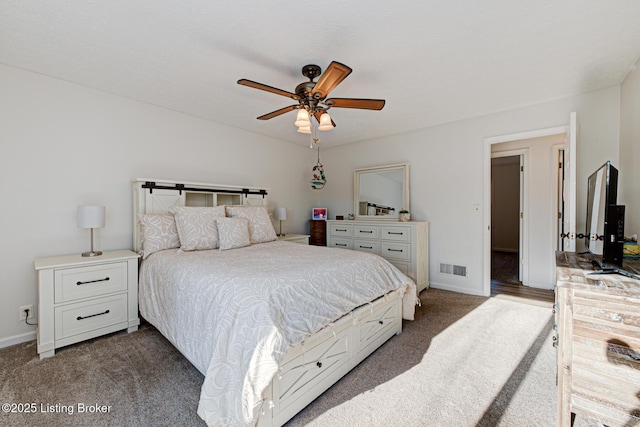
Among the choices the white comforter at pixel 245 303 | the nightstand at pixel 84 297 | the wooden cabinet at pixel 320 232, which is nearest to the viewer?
the white comforter at pixel 245 303

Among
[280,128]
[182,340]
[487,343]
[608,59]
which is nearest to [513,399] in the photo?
[487,343]

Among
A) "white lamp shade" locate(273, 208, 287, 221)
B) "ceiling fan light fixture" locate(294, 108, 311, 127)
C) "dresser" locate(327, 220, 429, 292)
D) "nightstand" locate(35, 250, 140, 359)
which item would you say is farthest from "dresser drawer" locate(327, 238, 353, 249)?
"nightstand" locate(35, 250, 140, 359)

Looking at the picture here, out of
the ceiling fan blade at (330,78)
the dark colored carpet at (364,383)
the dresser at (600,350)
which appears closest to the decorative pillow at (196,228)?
the dark colored carpet at (364,383)

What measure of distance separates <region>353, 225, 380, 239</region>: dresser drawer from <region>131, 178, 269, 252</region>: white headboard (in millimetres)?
1556

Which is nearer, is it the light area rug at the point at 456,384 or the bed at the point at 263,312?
the bed at the point at 263,312

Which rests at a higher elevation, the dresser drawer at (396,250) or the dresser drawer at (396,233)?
the dresser drawer at (396,233)

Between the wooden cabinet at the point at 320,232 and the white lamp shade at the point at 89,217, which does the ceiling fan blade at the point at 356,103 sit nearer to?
the white lamp shade at the point at 89,217

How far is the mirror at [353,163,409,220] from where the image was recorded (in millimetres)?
4238

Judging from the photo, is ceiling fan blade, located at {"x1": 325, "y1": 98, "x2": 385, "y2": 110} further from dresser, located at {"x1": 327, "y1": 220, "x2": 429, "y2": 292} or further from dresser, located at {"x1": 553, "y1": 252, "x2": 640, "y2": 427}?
dresser, located at {"x1": 327, "y1": 220, "x2": 429, "y2": 292}

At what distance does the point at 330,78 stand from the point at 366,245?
2.76 metres

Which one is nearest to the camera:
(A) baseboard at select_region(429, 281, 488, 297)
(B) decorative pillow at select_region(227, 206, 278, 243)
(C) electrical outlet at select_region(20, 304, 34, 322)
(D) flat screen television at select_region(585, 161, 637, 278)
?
(D) flat screen television at select_region(585, 161, 637, 278)

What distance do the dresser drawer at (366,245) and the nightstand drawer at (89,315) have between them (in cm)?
298

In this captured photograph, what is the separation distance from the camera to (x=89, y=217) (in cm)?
246

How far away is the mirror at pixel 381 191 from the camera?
13.9ft
